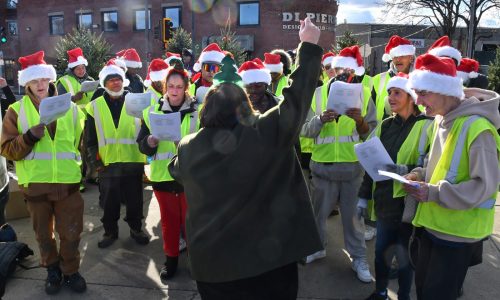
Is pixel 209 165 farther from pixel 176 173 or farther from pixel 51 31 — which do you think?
pixel 51 31

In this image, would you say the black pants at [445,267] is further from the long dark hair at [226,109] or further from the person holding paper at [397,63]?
the person holding paper at [397,63]

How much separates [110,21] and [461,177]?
33.1 meters

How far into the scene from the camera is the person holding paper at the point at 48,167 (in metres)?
3.64

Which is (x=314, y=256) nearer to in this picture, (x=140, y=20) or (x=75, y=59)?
(x=75, y=59)

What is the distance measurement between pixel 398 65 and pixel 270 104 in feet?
6.19

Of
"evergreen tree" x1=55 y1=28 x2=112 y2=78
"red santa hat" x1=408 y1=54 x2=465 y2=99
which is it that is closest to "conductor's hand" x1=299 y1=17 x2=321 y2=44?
"red santa hat" x1=408 y1=54 x2=465 y2=99

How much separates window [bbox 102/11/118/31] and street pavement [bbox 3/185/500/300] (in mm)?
29493

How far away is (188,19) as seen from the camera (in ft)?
96.7

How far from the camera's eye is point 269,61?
6.70m

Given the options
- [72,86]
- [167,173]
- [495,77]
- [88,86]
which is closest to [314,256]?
[167,173]

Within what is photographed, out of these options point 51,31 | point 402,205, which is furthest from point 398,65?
point 51,31

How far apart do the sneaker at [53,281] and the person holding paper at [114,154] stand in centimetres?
92

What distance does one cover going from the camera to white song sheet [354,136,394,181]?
9.77 feet

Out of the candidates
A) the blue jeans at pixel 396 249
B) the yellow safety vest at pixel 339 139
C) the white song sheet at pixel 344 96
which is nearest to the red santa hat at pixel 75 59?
the yellow safety vest at pixel 339 139
